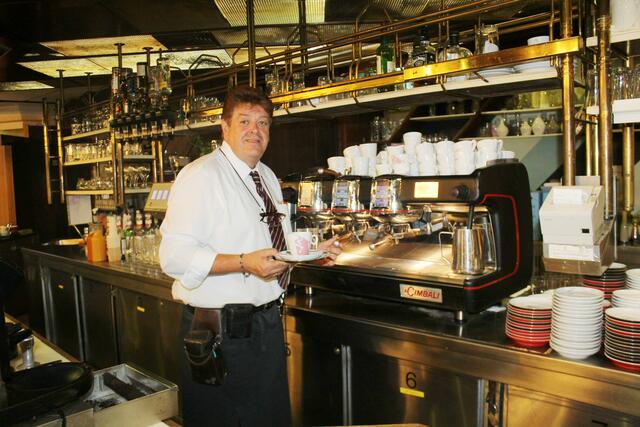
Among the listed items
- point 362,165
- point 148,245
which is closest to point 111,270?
point 148,245

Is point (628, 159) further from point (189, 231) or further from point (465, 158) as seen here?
point (189, 231)

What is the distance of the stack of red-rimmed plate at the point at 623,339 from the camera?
1591mm

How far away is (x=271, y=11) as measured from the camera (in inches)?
156

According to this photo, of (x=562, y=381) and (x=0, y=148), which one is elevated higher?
(x=0, y=148)

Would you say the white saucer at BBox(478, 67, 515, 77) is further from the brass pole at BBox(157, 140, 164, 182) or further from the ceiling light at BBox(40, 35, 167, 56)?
the brass pole at BBox(157, 140, 164, 182)

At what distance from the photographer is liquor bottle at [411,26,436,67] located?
8.40ft

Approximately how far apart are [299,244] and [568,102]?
1.23 metres

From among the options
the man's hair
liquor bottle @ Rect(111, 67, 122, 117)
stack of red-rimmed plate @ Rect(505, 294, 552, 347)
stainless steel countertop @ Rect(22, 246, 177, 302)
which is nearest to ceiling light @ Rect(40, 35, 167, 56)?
liquor bottle @ Rect(111, 67, 122, 117)

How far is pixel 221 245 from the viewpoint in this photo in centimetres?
203

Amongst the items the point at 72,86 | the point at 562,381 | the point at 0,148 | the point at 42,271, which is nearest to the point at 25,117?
the point at 0,148

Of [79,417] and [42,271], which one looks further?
[42,271]

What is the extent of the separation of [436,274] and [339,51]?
340cm

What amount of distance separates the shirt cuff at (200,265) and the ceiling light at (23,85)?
540 centimetres

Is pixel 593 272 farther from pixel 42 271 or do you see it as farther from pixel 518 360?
pixel 42 271
